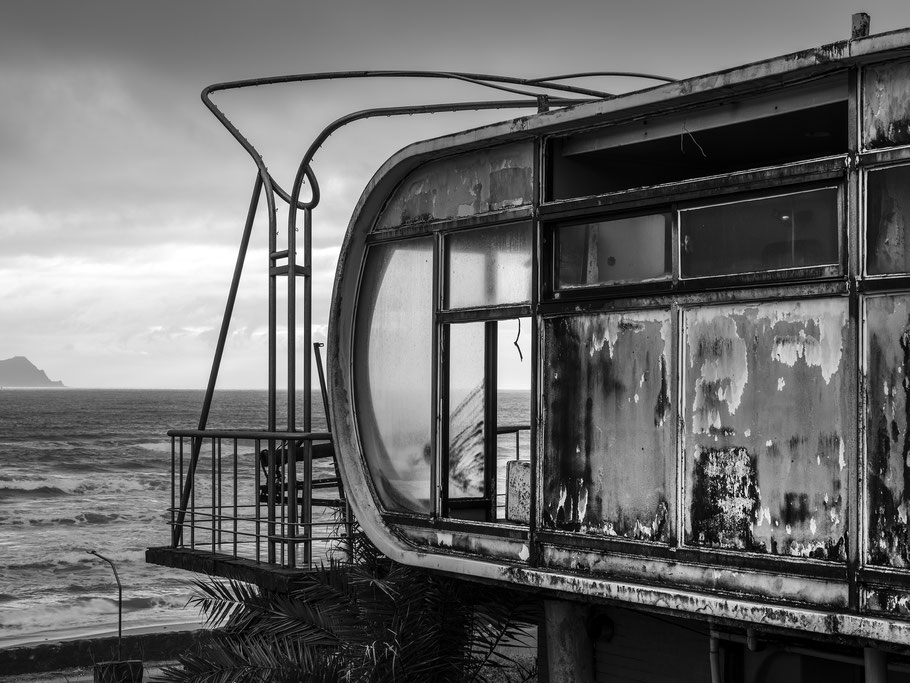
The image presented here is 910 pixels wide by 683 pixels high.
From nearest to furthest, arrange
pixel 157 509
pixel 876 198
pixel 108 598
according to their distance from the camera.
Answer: pixel 876 198
pixel 108 598
pixel 157 509

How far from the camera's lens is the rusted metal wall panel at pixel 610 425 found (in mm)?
5090

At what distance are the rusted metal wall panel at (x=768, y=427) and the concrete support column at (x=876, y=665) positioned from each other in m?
0.44

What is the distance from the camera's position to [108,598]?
21.8 metres

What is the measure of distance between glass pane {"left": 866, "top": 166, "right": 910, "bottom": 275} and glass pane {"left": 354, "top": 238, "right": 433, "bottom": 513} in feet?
8.83

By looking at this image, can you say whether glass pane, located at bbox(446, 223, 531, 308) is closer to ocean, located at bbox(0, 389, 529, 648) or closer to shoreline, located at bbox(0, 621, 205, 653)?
ocean, located at bbox(0, 389, 529, 648)

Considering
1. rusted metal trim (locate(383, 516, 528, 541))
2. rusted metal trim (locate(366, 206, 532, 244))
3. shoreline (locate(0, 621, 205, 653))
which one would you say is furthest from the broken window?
shoreline (locate(0, 621, 205, 653))

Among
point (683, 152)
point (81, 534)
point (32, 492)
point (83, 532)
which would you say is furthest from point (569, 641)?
point (32, 492)

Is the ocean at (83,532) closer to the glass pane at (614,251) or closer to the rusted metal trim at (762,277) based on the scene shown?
the glass pane at (614,251)

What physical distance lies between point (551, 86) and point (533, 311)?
2.44m

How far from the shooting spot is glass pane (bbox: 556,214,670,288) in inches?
203

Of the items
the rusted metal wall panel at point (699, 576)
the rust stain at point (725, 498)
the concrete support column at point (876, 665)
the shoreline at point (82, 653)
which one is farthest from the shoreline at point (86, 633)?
the concrete support column at point (876, 665)

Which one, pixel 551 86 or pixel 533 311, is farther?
pixel 551 86

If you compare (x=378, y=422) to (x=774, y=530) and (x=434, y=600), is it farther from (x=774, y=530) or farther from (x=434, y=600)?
(x=774, y=530)

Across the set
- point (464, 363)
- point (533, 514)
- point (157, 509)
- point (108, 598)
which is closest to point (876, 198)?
point (533, 514)
